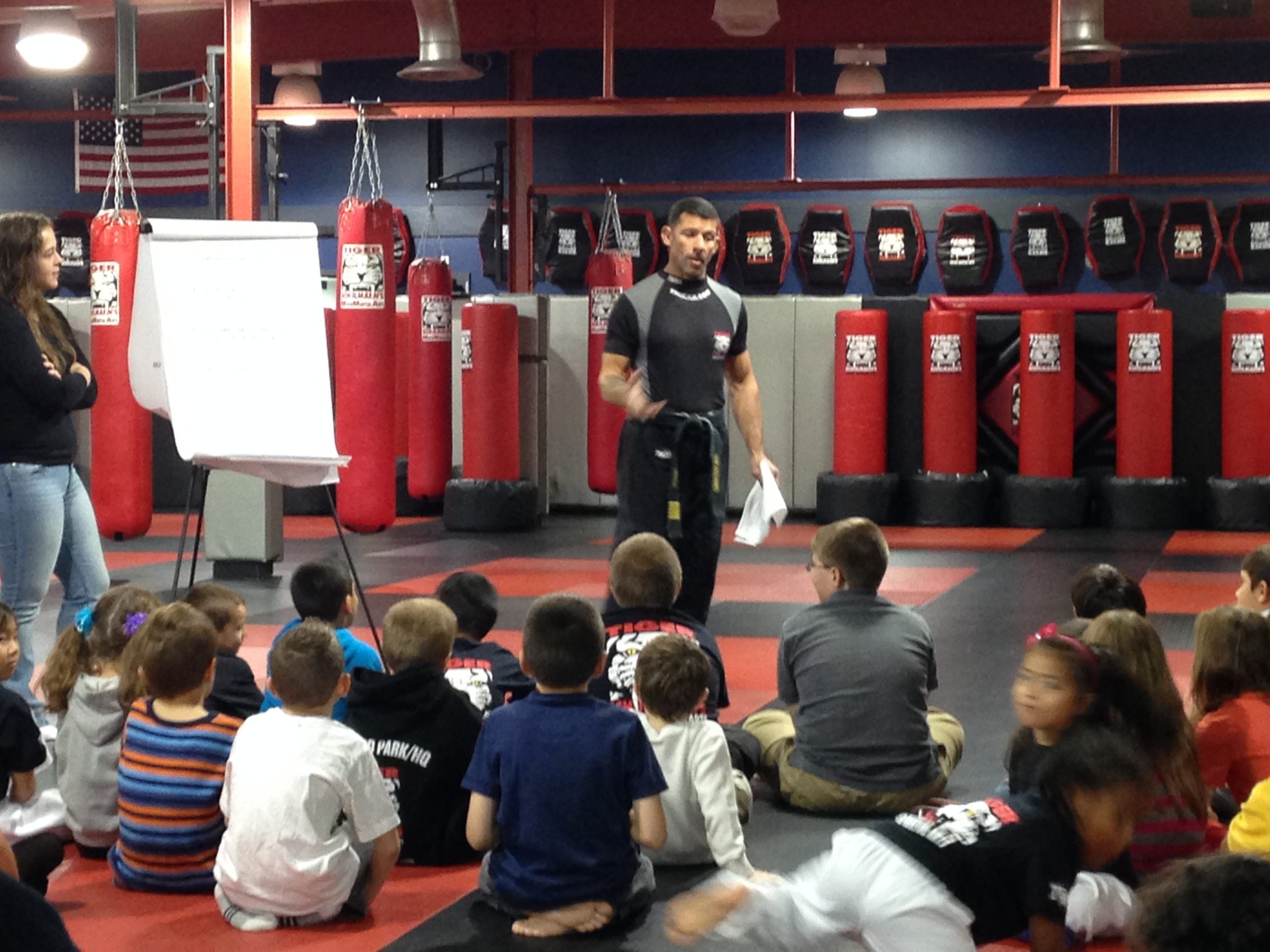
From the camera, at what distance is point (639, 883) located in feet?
12.3

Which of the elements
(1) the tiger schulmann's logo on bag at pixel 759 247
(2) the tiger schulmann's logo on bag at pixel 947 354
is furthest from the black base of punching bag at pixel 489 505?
(1) the tiger schulmann's logo on bag at pixel 759 247

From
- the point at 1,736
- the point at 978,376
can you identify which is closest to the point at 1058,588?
the point at 978,376

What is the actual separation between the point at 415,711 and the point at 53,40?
27.0 ft

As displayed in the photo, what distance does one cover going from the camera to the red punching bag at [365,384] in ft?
28.2

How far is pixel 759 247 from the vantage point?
55.6 ft

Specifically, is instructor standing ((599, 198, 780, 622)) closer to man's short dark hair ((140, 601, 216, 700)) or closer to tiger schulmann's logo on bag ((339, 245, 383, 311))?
man's short dark hair ((140, 601, 216, 700))

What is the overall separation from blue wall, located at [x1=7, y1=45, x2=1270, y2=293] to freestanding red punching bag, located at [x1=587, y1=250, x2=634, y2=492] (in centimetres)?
583

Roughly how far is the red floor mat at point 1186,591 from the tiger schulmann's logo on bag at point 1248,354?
Result: 2.89 meters

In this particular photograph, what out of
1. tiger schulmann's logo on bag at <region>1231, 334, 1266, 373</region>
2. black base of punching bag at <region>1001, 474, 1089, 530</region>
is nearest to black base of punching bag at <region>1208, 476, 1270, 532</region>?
tiger schulmann's logo on bag at <region>1231, 334, 1266, 373</region>

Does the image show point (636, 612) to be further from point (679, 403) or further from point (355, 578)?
point (679, 403)

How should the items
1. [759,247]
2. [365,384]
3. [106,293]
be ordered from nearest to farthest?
[365,384] → [106,293] → [759,247]

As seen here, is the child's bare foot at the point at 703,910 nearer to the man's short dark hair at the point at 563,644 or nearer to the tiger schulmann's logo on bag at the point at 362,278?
the man's short dark hair at the point at 563,644

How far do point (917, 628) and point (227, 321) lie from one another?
2904mm

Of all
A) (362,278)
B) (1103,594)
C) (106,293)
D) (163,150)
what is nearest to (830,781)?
(1103,594)
